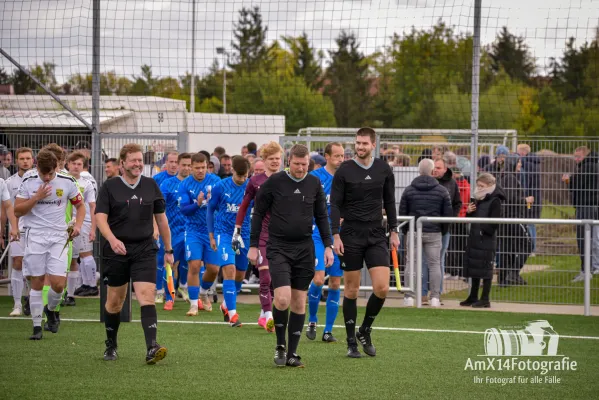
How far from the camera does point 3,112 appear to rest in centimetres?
1684

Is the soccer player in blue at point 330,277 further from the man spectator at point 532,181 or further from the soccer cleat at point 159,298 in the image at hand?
the man spectator at point 532,181

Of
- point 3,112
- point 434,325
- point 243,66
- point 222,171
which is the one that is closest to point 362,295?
point 434,325

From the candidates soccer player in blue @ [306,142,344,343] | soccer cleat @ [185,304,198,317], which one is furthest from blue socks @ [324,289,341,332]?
soccer cleat @ [185,304,198,317]

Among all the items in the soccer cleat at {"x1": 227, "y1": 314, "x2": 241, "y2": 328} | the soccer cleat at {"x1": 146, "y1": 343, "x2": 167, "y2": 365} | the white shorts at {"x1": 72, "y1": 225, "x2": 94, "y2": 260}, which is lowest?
the soccer cleat at {"x1": 227, "y1": 314, "x2": 241, "y2": 328}

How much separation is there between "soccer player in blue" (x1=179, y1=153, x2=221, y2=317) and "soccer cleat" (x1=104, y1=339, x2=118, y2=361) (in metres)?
3.66

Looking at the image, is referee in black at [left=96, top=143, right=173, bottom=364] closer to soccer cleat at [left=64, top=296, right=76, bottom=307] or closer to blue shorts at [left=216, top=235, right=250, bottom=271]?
blue shorts at [left=216, top=235, right=250, bottom=271]

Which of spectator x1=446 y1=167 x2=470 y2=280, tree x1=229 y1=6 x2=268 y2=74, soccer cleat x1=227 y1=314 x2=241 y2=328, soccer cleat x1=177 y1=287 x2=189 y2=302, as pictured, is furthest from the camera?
tree x1=229 y1=6 x2=268 y2=74

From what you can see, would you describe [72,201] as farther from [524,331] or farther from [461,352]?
[524,331]

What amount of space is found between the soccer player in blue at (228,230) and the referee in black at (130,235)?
9.62 ft

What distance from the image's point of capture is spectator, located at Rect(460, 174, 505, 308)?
1393 cm

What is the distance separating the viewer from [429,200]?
46.7 feet

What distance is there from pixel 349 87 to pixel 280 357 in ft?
104

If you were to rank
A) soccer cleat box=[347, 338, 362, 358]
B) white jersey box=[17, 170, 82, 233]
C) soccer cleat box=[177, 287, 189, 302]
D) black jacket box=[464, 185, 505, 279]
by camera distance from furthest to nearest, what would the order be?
1. soccer cleat box=[177, 287, 189, 302]
2. black jacket box=[464, 185, 505, 279]
3. white jersey box=[17, 170, 82, 233]
4. soccer cleat box=[347, 338, 362, 358]

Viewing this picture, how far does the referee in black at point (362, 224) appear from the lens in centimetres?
945
